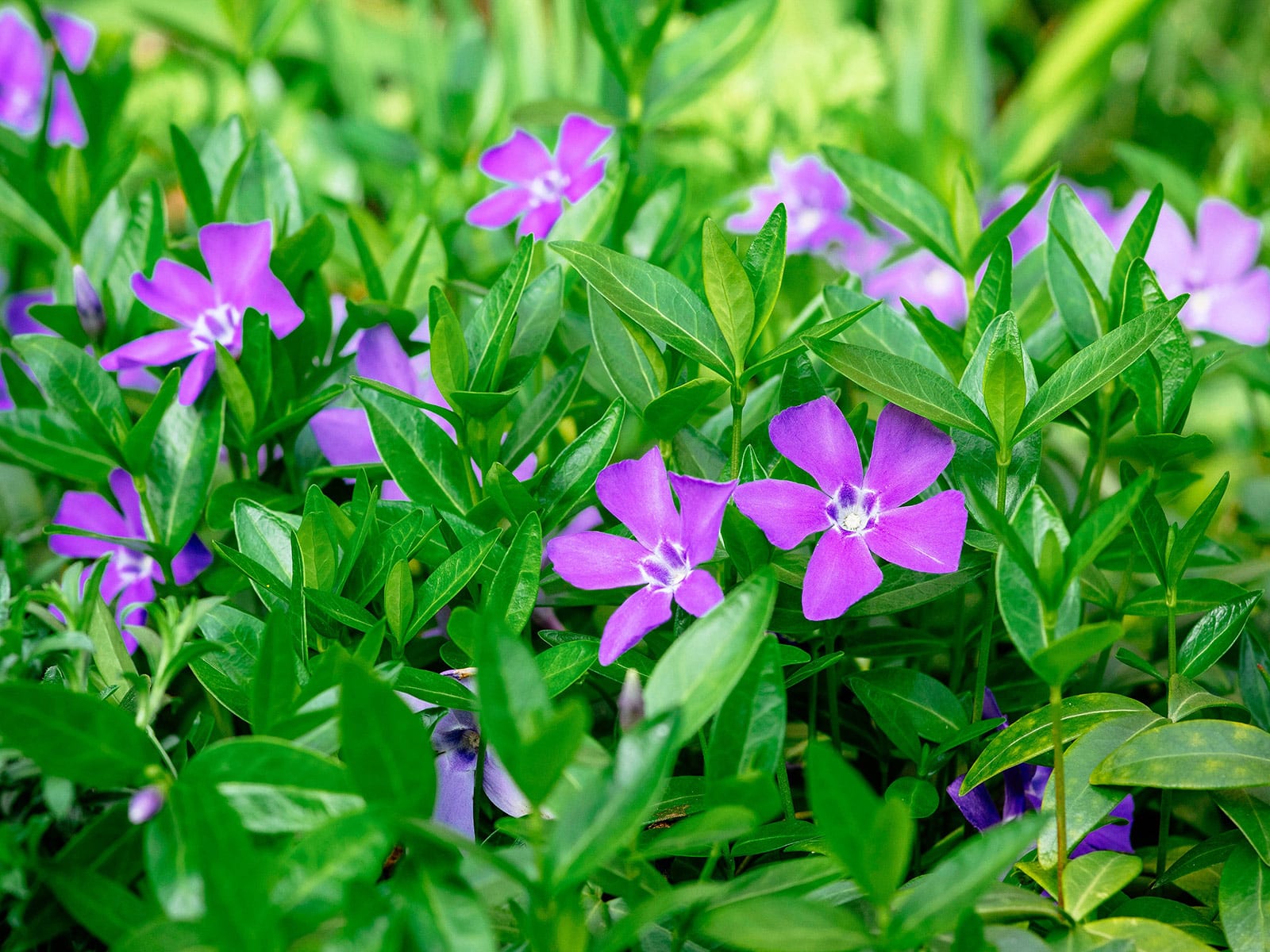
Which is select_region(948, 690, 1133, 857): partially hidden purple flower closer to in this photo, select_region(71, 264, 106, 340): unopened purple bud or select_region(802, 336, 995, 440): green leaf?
select_region(802, 336, 995, 440): green leaf

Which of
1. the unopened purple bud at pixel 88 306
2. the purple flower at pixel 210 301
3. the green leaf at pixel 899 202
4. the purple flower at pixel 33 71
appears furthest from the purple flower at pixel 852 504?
the purple flower at pixel 33 71

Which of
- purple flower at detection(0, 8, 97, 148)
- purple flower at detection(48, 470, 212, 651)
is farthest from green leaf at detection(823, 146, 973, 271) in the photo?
purple flower at detection(0, 8, 97, 148)

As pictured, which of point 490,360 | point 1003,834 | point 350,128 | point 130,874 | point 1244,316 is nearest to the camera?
point 1003,834

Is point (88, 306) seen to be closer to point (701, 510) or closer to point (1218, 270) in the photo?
point (701, 510)

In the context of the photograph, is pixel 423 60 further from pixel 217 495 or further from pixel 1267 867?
pixel 1267 867

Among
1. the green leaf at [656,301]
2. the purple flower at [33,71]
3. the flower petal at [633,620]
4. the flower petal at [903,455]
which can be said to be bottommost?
the flower petal at [633,620]

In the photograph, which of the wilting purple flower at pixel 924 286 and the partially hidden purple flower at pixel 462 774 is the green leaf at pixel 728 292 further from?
the wilting purple flower at pixel 924 286

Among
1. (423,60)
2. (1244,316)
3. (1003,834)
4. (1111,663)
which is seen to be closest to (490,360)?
(1003,834)
